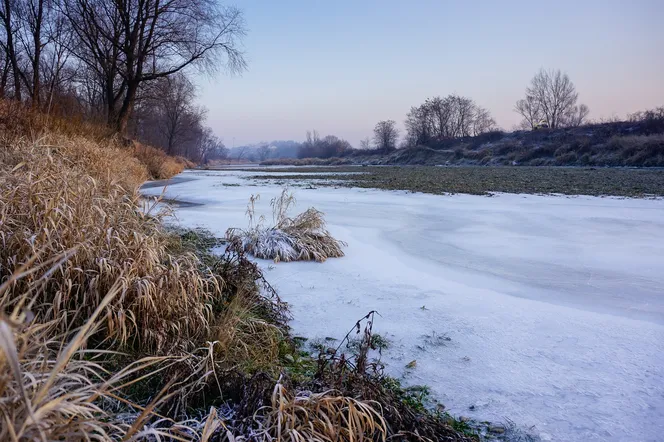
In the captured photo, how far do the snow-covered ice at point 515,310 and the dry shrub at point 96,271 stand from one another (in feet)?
3.22

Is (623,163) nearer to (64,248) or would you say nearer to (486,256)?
(486,256)

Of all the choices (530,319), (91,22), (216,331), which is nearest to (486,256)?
(530,319)

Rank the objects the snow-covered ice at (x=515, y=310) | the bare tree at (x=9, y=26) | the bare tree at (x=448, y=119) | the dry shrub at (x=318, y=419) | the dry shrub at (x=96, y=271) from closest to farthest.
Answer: the dry shrub at (x=318, y=419), the snow-covered ice at (x=515, y=310), the dry shrub at (x=96, y=271), the bare tree at (x=9, y=26), the bare tree at (x=448, y=119)

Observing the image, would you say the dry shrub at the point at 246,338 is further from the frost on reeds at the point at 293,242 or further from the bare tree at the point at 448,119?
the bare tree at the point at 448,119

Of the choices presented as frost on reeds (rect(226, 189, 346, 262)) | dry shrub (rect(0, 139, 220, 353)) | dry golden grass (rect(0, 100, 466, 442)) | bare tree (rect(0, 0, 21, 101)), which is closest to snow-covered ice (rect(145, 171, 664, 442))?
frost on reeds (rect(226, 189, 346, 262))

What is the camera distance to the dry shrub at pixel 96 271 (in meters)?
2.41

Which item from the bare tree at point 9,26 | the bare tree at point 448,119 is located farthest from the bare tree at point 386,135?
the bare tree at point 9,26

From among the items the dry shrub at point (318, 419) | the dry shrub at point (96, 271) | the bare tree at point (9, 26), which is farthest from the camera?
the bare tree at point (9, 26)

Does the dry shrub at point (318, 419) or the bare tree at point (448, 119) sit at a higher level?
the bare tree at point (448, 119)

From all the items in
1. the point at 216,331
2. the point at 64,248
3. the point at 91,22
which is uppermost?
the point at 91,22

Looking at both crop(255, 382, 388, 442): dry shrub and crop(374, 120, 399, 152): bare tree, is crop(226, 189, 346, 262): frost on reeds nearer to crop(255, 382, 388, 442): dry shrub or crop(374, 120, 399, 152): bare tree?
crop(255, 382, 388, 442): dry shrub

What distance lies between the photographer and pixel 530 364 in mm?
2688

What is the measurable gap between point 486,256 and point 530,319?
2068mm

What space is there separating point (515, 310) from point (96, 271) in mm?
3158
